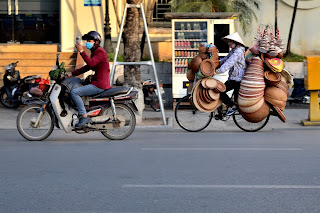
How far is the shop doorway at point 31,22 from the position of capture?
24672mm

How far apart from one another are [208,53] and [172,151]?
368cm

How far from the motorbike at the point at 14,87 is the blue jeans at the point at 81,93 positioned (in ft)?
21.7

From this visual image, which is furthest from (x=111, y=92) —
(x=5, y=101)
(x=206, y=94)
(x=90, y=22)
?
(x=90, y=22)

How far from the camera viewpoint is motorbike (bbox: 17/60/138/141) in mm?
11602

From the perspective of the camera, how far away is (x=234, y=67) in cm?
1289

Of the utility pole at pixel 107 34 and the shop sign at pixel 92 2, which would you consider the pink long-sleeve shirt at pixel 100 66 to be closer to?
the utility pole at pixel 107 34

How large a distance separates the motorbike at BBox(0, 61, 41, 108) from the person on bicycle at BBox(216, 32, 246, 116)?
6.66 m


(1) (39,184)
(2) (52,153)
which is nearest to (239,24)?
(2) (52,153)

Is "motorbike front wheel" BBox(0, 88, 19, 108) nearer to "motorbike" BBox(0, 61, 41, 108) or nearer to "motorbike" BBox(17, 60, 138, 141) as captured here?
"motorbike" BBox(0, 61, 41, 108)

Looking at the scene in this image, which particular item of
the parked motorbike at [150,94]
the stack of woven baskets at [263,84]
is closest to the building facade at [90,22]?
the parked motorbike at [150,94]

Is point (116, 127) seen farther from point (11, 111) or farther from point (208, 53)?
point (11, 111)

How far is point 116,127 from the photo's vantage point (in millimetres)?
11664

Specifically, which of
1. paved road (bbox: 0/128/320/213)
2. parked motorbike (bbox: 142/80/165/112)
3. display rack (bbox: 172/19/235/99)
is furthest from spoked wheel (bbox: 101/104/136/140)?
display rack (bbox: 172/19/235/99)

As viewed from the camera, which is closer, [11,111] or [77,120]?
[77,120]
